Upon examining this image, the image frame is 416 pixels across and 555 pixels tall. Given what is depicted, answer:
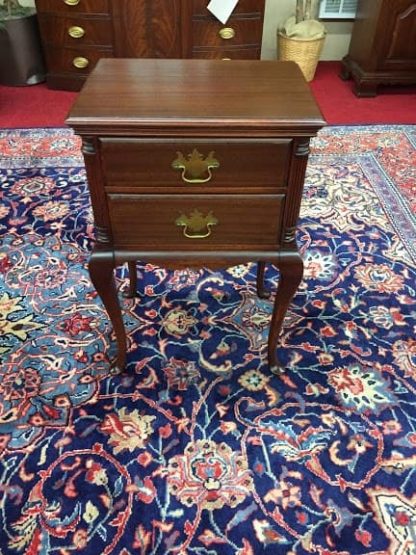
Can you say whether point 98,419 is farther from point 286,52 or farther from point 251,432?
point 286,52

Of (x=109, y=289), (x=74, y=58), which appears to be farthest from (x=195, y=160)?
(x=74, y=58)

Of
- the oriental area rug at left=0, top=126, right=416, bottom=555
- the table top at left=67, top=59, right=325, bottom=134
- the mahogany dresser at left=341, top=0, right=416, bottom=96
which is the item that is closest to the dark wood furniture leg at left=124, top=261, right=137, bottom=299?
the oriental area rug at left=0, top=126, right=416, bottom=555

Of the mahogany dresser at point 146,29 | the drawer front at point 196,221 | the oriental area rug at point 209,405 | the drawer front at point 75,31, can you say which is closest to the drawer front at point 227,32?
the mahogany dresser at point 146,29

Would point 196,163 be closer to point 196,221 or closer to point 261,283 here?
point 196,221

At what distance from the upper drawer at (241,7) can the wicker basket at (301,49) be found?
0.43 m

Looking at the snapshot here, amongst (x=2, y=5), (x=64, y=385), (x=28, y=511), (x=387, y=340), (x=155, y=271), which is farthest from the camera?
(x=2, y=5)

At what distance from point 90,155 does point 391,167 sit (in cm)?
205

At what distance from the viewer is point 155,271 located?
198 cm

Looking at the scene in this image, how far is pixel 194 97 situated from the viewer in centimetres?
114

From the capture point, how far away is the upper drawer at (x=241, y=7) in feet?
9.72

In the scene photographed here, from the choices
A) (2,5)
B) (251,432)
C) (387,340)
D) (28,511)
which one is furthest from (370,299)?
(2,5)

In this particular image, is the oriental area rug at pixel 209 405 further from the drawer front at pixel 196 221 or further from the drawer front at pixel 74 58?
the drawer front at pixel 74 58

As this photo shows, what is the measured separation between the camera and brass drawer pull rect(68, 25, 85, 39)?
3.14m

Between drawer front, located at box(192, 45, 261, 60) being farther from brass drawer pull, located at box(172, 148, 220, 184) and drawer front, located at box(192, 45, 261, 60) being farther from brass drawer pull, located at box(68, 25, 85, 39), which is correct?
brass drawer pull, located at box(172, 148, 220, 184)
